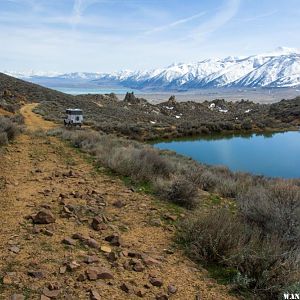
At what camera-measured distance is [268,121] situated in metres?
48.6

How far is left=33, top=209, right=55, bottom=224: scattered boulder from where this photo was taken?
618 centimetres

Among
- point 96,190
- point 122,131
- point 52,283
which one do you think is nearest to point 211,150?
point 122,131

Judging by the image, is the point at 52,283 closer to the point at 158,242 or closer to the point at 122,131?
the point at 158,242

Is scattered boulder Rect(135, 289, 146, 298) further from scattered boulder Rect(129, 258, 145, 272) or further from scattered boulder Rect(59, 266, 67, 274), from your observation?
scattered boulder Rect(59, 266, 67, 274)

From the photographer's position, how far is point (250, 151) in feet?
95.3

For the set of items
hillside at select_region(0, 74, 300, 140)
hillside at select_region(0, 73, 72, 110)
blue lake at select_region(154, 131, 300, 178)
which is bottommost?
blue lake at select_region(154, 131, 300, 178)

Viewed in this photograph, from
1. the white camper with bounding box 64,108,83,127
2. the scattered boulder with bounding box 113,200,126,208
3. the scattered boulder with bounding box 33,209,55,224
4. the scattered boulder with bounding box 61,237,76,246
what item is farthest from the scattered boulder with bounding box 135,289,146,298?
the white camper with bounding box 64,108,83,127

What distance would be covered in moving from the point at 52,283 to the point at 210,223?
2.51 metres

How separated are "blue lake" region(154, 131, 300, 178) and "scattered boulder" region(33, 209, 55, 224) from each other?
49.9 ft

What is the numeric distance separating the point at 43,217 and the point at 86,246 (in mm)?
1085

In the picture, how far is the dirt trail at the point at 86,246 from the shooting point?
4.48 m

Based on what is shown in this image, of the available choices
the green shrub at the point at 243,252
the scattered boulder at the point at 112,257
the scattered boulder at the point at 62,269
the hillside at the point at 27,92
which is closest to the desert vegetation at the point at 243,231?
the green shrub at the point at 243,252

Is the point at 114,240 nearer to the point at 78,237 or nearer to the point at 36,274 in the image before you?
the point at 78,237

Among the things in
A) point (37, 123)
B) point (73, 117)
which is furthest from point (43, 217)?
point (37, 123)
